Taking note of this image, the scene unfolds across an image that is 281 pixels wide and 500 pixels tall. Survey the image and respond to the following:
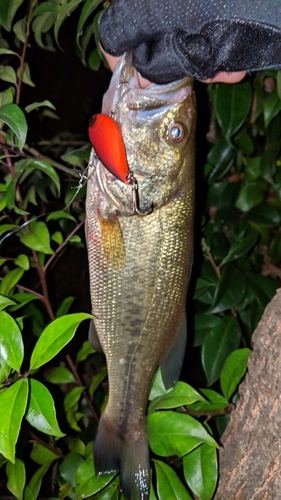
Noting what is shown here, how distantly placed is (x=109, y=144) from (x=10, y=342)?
43 centimetres

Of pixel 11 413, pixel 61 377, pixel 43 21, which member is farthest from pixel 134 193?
pixel 61 377

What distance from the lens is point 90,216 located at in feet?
3.35

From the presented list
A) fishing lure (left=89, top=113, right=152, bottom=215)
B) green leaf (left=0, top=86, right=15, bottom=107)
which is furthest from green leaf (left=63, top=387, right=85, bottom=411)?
green leaf (left=0, top=86, right=15, bottom=107)

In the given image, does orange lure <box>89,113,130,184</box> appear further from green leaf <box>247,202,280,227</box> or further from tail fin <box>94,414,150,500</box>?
green leaf <box>247,202,280,227</box>


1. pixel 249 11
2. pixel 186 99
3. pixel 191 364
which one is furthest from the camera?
pixel 191 364

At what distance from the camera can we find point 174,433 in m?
1.00

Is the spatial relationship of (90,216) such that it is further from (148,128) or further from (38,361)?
(38,361)

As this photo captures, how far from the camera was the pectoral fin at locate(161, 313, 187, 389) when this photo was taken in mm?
1112

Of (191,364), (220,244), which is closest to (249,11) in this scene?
(220,244)

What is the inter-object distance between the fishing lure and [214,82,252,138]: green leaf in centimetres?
53

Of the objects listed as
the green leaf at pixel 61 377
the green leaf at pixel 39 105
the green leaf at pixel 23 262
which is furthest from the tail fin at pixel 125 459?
the green leaf at pixel 39 105

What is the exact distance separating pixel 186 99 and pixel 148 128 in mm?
100

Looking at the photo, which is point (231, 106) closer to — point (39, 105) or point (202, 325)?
point (39, 105)

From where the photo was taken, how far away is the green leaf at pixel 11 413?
2.38ft
